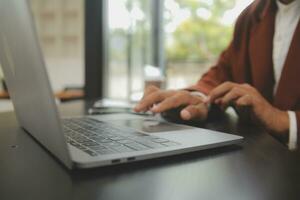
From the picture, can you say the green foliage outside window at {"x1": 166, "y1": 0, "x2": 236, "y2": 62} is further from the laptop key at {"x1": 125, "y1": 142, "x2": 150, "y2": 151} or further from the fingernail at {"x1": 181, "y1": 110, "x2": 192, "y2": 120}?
the laptop key at {"x1": 125, "y1": 142, "x2": 150, "y2": 151}

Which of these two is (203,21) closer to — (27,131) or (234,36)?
(234,36)

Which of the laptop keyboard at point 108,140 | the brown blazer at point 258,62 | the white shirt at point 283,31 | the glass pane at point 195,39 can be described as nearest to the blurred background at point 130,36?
the glass pane at point 195,39

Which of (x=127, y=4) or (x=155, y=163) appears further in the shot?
(x=127, y=4)

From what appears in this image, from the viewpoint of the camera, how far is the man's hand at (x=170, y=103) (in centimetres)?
66

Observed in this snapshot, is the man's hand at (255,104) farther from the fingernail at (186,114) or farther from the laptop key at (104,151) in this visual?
the laptop key at (104,151)

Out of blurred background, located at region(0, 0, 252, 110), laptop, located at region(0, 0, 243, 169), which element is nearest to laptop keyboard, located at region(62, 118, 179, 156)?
laptop, located at region(0, 0, 243, 169)

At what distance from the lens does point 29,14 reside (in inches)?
10.9

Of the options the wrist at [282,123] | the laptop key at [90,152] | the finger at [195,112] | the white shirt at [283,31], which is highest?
the white shirt at [283,31]

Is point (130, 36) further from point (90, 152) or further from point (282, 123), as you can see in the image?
point (90, 152)

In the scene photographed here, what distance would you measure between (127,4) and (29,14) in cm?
253

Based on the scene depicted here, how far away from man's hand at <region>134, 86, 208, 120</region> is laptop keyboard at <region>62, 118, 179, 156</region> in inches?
5.9

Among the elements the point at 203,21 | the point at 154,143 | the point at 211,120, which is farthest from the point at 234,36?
the point at 203,21

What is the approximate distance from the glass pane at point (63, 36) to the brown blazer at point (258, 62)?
2.35m

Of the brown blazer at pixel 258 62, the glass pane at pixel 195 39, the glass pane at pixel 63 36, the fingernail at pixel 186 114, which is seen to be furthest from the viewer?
the glass pane at pixel 195 39
